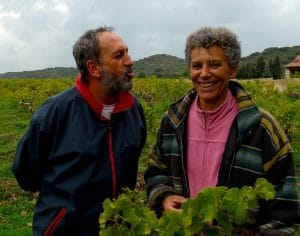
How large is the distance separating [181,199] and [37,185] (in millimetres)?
1093

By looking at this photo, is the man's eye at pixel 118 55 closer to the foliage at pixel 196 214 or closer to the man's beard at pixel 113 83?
the man's beard at pixel 113 83

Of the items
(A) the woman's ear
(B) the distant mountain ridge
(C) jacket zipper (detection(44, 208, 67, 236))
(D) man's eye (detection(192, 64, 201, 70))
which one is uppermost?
(D) man's eye (detection(192, 64, 201, 70))

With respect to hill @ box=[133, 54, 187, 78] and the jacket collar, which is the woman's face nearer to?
the jacket collar

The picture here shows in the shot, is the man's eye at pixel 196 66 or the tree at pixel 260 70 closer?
the man's eye at pixel 196 66

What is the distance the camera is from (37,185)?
350 centimetres

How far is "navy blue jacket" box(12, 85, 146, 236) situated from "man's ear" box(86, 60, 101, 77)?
160 millimetres

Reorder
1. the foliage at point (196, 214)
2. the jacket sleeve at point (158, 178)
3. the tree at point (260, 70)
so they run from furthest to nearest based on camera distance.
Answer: the tree at point (260, 70)
the jacket sleeve at point (158, 178)
the foliage at point (196, 214)

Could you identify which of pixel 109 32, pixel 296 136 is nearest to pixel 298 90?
pixel 296 136

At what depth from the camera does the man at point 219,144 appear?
2.73m

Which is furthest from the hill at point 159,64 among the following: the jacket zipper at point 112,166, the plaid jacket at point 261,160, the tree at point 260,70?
the plaid jacket at point 261,160

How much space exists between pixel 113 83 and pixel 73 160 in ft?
1.74

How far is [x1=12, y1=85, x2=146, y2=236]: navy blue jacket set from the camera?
124 inches

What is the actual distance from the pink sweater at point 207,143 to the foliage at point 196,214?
0.75 metres

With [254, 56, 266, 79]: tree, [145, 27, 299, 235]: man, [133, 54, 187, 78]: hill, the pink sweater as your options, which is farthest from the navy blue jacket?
[133, 54, 187, 78]: hill
